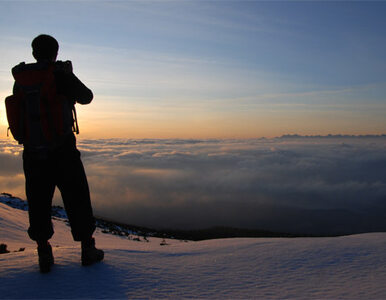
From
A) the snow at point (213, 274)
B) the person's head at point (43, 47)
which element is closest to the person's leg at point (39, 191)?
the snow at point (213, 274)

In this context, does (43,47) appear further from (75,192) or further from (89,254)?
(89,254)

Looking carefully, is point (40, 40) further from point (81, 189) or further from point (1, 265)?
point (1, 265)

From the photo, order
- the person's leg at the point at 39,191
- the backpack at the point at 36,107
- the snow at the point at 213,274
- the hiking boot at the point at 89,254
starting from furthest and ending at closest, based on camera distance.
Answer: the hiking boot at the point at 89,254, the person's leg at the point at 39,191, the backpack at the point at 36,107, the snow at the point at 213,274

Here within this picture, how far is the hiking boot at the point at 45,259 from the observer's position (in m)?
2.65

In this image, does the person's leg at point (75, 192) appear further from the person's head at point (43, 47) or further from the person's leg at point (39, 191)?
the person's head at point (43, 47)

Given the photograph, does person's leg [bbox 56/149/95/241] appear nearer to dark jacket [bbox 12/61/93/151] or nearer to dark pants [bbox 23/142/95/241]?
dark pants [bbox 23/142/95/241]

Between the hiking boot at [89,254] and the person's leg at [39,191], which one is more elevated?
the person's leg at [39,191]

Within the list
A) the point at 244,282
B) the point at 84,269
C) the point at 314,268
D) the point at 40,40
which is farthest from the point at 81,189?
the point at 314,268

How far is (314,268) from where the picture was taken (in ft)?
10.2

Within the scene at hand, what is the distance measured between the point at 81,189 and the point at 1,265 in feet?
3.80

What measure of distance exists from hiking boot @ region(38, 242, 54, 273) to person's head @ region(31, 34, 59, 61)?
204 centimetres

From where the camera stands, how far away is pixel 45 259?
8.76ft

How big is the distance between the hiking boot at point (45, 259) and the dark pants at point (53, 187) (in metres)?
0.12

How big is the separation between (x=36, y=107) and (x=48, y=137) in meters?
0.33
